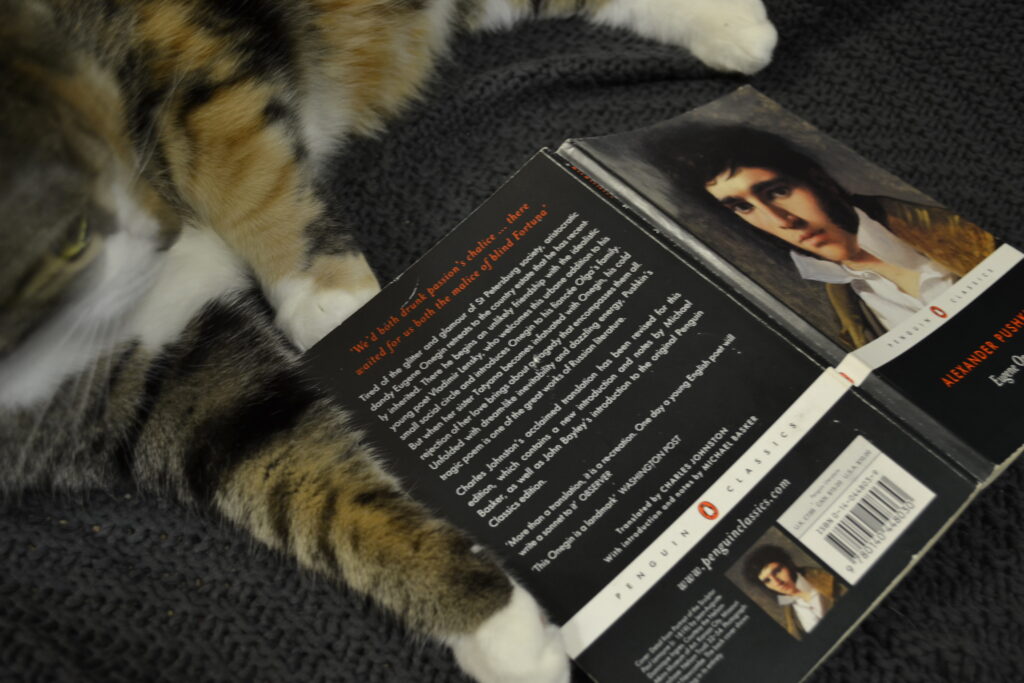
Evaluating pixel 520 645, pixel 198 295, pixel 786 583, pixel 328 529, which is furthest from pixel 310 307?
pixel 786 583

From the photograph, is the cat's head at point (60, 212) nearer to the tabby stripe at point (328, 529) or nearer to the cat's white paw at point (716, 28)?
the tabby stripe at point (328, 529)

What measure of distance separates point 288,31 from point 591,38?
0.34 meters

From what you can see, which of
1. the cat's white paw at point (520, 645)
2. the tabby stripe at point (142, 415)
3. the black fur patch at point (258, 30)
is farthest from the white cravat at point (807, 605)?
the black fur patch at point (258, 30)

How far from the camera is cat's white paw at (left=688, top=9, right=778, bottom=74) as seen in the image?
2.76ft

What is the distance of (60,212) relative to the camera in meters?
0.52

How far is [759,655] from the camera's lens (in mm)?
567

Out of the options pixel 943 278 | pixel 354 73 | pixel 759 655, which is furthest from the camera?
pixel 354 73

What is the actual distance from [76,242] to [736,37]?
25.6 inches

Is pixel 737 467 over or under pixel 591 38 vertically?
under

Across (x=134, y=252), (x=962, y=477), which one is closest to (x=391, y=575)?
(x=134, y=252)

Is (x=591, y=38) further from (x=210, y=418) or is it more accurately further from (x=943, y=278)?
(x=210, y=418)

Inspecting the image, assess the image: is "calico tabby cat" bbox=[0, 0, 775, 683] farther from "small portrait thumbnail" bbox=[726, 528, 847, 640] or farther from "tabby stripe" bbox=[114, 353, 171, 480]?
"small portrait thumbnail" bbox=[726, 528, 847, 640]

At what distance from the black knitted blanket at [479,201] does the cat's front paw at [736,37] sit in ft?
0.07

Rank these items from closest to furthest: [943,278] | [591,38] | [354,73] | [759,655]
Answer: [759,655] < [943,278] < [354,73] < [591,38]
